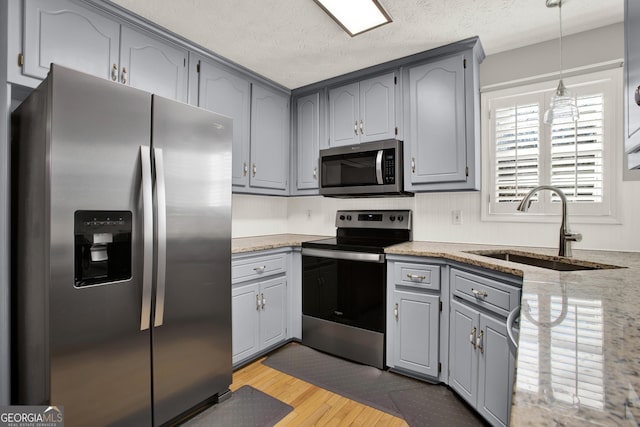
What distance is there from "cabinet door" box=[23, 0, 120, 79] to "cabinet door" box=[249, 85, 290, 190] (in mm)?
1108

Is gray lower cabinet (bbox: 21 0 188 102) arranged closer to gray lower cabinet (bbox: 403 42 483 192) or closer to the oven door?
the oven door

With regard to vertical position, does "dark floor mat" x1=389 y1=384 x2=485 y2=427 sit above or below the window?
below

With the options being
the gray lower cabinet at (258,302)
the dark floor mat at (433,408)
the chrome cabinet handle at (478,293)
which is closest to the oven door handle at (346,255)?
the gray lower cabinet at (258,302)

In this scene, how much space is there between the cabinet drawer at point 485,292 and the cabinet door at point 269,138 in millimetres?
1705

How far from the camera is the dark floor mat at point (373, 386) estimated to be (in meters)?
1.76

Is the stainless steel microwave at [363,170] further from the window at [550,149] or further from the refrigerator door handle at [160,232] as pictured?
the refrigerator door handle at [160,232]

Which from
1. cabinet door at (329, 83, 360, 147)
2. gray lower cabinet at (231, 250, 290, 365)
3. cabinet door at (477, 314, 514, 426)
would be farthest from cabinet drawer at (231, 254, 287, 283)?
cabinet door at (477, 314, 514, 426)

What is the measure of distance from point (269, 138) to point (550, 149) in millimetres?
2188

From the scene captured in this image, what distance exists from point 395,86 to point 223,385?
8.05 ft

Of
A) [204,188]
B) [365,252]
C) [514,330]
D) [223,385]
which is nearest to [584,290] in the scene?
[514,330]

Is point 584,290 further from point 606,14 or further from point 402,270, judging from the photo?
point 606,14

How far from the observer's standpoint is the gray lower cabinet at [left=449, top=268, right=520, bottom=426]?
4.95 ft

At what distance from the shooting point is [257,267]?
2.32 meters

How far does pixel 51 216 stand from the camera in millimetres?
1219
